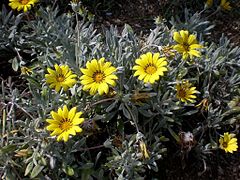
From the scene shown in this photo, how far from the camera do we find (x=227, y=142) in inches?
100

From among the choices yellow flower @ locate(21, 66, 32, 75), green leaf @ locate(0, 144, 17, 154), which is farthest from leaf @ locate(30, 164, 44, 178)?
yellow flower @ locate(21, 66, 32, 75)

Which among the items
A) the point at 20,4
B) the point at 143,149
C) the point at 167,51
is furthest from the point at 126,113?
the point at 20,4

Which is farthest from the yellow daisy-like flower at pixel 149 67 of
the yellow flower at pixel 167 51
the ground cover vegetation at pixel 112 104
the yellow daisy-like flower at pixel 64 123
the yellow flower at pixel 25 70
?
the yellow flower at pixel 25 70

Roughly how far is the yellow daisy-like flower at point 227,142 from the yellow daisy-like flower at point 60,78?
101 centimetres

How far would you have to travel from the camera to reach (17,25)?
10.1 feet

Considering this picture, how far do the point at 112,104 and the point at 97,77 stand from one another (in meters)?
0.25

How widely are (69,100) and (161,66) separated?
57 cm

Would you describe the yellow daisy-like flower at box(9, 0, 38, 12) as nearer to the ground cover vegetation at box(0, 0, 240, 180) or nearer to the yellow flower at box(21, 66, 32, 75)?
the ground cover vegetation at box(0, 0, 240, 180)

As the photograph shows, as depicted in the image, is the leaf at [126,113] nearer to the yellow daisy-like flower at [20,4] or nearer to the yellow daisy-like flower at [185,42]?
the yellow daisy-like flower at [185,42]

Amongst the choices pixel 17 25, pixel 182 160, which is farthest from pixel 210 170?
pixel 17 25

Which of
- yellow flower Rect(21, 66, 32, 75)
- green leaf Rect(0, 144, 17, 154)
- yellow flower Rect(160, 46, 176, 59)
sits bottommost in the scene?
green leaf Rect(0, 144, 17, 154)

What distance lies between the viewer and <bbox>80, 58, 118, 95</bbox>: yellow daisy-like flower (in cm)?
209

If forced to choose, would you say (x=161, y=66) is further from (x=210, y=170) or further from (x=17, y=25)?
(x=17, y=25)

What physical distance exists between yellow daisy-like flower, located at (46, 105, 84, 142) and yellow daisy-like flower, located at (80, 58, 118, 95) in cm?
16
